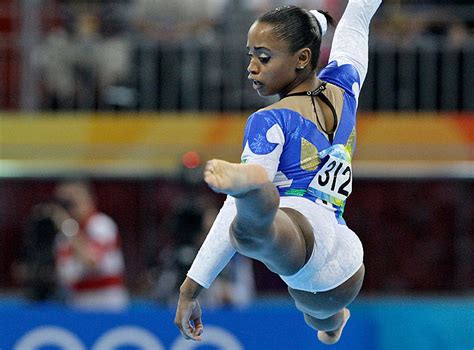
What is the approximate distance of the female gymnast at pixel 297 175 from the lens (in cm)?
403

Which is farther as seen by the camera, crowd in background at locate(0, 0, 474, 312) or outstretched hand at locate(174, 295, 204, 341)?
crowd in background at locate(0, 0, 474, 312)

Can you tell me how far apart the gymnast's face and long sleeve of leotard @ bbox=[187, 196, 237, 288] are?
19.9 inches

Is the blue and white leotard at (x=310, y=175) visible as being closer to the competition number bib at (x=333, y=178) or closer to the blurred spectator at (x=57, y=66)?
the competition number bib at (x=333, y=178)

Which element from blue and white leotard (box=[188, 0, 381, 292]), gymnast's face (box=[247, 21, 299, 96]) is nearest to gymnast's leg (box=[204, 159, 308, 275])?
blue and white leotard (box=[188, 0, 381, 292])

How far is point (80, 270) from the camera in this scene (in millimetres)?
7840

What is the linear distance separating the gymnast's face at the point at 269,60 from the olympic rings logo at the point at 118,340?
122 inches

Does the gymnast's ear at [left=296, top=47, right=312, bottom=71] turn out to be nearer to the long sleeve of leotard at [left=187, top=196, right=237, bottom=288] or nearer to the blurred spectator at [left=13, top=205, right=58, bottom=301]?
the long sleeve of leotard at [left=187, top=196, right=237, bottom=288]

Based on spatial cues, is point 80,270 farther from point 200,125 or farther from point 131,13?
point 131,13

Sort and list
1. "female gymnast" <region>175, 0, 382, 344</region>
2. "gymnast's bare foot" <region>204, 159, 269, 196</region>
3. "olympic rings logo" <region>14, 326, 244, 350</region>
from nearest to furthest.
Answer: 1. "gymnast's bare foot" <region>204, 159, 269, 196</region>
2. "female gymnast" <region>175, 0, 382, 344</region>
3. "olympic rings logo" <region>14, 326, 244, 350</region>

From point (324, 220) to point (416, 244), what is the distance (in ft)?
Result: 18.1

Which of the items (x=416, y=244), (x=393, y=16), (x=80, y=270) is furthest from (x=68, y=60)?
(x=416, y=244)

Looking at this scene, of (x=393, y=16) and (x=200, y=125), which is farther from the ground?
(x=393, y=16)

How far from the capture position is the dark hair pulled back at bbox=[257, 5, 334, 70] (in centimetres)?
410

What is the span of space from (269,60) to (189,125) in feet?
17.0
